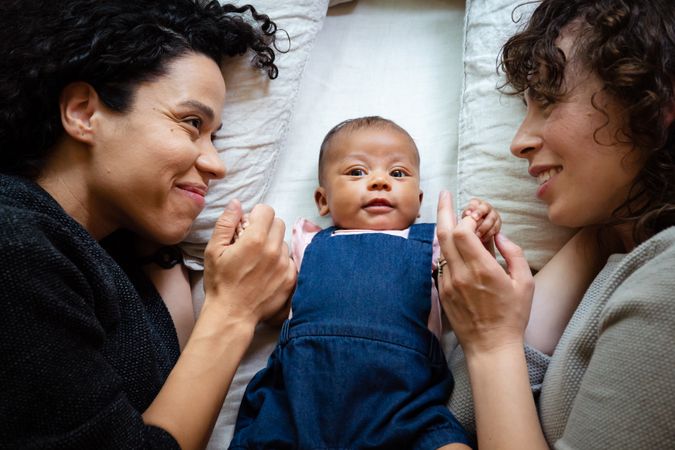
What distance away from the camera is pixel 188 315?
52.6 inches

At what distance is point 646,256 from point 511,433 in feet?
1.24

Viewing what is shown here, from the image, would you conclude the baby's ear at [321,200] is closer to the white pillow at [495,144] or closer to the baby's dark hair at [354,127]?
the baby's dark hair at [354,127]

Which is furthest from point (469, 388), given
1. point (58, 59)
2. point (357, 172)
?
point (58, 59)

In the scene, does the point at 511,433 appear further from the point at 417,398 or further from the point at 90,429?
the point at 90,429

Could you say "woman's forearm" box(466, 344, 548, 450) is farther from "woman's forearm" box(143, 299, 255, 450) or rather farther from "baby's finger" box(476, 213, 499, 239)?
"woman's forearm" box(143, 299, 255, 450)

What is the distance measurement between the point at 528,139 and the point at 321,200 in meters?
0.55

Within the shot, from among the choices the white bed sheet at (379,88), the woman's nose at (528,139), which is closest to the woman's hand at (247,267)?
the white bed sheet at (379,88)

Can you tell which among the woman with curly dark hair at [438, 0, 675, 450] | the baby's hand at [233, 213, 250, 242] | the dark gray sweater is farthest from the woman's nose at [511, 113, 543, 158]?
the dark gray sweater

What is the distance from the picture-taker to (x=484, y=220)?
112 cm

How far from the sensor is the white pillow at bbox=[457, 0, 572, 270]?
1.29 metres

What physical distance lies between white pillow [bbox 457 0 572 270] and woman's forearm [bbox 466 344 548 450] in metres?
0.40

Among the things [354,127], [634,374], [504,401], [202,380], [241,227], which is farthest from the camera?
[354,127]

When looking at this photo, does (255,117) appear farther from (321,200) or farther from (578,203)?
(578,203)

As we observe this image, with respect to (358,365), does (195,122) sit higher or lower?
higher
